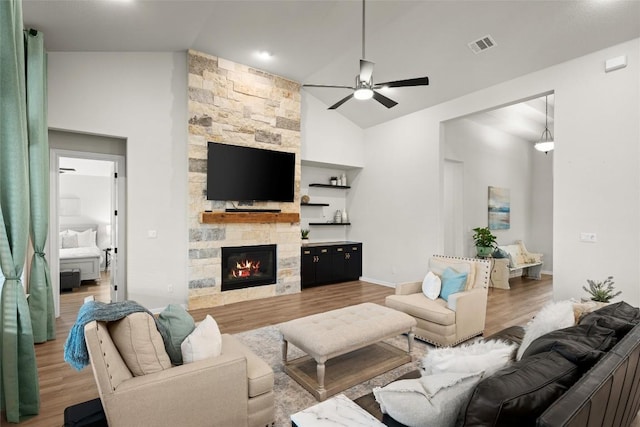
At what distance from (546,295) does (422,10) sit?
16.7ft

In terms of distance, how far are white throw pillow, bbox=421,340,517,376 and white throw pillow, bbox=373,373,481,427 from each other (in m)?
0.09

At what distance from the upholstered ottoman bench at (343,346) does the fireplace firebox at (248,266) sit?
8.03 feet

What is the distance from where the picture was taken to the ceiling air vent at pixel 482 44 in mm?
3951

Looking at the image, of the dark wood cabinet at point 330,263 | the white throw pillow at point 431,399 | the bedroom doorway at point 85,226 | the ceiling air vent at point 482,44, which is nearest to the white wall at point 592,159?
the ceiling air vent at point 482,44

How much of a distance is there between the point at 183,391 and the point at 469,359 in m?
1.47

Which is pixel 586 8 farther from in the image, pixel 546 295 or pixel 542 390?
pixel 546 295

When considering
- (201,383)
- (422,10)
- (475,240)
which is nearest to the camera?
(201,383)

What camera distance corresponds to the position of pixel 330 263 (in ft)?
21.1

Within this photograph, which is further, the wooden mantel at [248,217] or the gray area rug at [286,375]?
the wooden mantel at [248,217]

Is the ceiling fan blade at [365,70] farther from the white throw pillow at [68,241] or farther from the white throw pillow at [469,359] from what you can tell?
the white throw pillow at [68,241]

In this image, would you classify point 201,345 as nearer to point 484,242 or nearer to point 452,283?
point 452,283

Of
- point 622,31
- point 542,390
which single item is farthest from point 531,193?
point 542,390

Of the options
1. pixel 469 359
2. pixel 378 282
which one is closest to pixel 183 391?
pixel 469 359

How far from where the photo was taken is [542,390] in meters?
1.04
